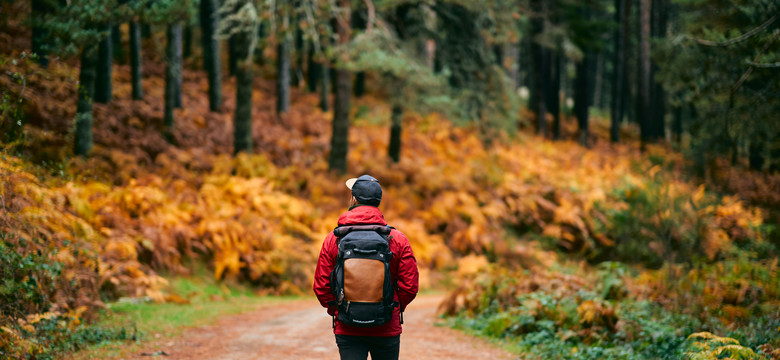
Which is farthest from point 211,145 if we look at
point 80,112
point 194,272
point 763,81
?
point 763,81

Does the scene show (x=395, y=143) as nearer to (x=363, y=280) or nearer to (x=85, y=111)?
(x=85, y=111)

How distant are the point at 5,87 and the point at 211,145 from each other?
1011 centimetres

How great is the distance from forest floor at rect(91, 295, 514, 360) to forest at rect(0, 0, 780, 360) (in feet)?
0.90

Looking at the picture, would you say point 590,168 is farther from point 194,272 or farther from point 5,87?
point 5,87

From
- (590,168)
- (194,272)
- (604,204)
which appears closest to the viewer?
(194,272)

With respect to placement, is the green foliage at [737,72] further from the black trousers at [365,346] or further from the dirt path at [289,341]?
the black trousers at [365,346]

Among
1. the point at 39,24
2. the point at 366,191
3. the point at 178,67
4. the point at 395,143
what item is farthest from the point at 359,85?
the point at 366,191

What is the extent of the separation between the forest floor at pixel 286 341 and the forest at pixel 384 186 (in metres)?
0.27

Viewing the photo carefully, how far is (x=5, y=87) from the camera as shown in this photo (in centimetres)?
647

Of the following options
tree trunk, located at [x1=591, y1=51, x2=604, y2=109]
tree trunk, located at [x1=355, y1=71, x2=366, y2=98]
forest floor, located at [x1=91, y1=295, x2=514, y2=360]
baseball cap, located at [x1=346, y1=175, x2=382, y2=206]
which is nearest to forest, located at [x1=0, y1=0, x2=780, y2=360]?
forest floor, located at [x1=91, y1=295, x2=514, y2=360]

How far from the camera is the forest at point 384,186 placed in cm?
697

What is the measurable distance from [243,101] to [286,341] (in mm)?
9468

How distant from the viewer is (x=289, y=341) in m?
7.54

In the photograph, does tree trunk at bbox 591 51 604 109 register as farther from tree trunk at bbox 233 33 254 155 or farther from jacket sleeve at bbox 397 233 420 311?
jacket sleeve at bbox 397 233 420 311
